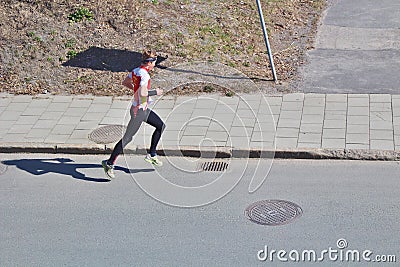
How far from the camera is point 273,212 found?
8.85 m

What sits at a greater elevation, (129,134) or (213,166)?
(129,134)

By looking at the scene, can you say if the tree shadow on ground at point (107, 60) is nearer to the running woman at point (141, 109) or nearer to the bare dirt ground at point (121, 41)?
the bare dirt ground at point (121, 41)

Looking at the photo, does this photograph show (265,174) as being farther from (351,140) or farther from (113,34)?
(113,34)

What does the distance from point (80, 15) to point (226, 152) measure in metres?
5.81

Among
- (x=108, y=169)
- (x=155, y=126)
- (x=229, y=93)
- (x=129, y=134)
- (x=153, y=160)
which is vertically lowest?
(x=229, y=93)

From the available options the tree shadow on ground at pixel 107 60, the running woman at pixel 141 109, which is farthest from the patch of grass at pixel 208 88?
the running woman at pixel 141 109

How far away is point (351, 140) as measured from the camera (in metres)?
10.6

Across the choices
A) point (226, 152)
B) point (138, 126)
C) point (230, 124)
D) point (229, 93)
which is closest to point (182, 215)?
point (138, 126)

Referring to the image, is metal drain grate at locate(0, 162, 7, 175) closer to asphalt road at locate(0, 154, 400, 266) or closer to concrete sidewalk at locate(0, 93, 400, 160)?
asphalt road at locate(0, 154, 400, 266)

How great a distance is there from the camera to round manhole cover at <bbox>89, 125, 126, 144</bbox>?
1107 centimetres

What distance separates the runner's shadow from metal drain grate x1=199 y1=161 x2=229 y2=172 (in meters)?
0.74

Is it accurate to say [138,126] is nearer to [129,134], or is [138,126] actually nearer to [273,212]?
[129,134]

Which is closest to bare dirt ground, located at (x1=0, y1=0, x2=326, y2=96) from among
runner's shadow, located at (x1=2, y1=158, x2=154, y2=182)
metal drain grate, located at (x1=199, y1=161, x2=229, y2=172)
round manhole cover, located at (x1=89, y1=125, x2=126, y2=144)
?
round manhole cover, located at (x1=89, y1=125, x2=126, y2=144)

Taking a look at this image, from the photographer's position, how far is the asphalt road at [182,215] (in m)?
7.97
